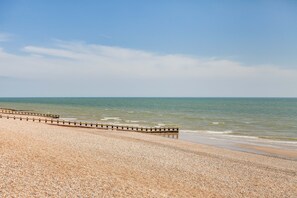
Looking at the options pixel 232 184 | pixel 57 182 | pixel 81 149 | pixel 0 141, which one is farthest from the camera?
pixel 81 149

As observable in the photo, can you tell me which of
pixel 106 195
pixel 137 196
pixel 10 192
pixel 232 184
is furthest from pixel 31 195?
pixel 232 184

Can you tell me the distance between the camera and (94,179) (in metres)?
15.9

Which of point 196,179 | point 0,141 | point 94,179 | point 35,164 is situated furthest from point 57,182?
point 0,141

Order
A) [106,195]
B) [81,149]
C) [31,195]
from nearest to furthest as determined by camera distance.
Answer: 1. [31,195]
2. [106,195]
3. [81,149]

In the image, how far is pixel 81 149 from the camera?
82.5 ft

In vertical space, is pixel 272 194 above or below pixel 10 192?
below

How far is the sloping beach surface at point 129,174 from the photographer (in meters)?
14.2

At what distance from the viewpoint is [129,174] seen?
18219 mm

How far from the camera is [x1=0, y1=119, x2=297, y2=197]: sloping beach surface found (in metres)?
14.2

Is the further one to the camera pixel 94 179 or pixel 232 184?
pixel 232 184

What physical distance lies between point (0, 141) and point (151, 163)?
11.0 metres

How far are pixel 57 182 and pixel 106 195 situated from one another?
2686mm

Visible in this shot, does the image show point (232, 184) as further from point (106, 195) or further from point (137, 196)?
point (106, 195)

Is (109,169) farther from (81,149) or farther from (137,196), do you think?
(81,149)
